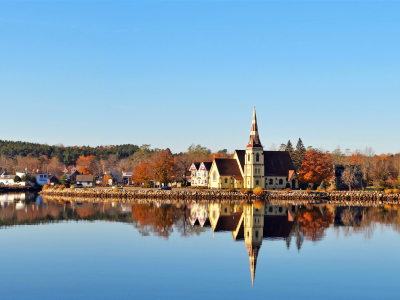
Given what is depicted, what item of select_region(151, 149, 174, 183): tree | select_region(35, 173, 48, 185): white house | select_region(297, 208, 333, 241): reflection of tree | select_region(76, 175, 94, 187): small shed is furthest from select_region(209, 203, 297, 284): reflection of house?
select_region(35, 173, 48, 185): white house

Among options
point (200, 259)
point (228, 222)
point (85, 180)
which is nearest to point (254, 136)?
point (228, 222)

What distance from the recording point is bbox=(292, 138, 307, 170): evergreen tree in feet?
274

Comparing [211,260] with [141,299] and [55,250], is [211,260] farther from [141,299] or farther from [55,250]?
[55,250]

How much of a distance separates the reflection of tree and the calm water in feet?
0.30

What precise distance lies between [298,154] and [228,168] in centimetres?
1640

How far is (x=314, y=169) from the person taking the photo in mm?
72625

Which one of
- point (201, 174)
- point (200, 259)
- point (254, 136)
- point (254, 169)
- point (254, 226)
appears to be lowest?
point (200, 259)

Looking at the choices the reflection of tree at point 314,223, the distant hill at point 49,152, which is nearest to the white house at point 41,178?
the distant hill at point 49,152

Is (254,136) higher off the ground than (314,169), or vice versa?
Answer: (254,136)

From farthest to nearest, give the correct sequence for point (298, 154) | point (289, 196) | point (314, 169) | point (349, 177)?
point (298, 154), point (349, 177), point (314, 169), point (289, 196)

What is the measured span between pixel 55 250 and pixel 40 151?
478ft

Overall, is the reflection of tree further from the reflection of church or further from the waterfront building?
the waterfront building

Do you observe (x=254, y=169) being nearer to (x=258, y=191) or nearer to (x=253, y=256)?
(x=258, y=191)

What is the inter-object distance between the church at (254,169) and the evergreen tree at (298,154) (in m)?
7.83
